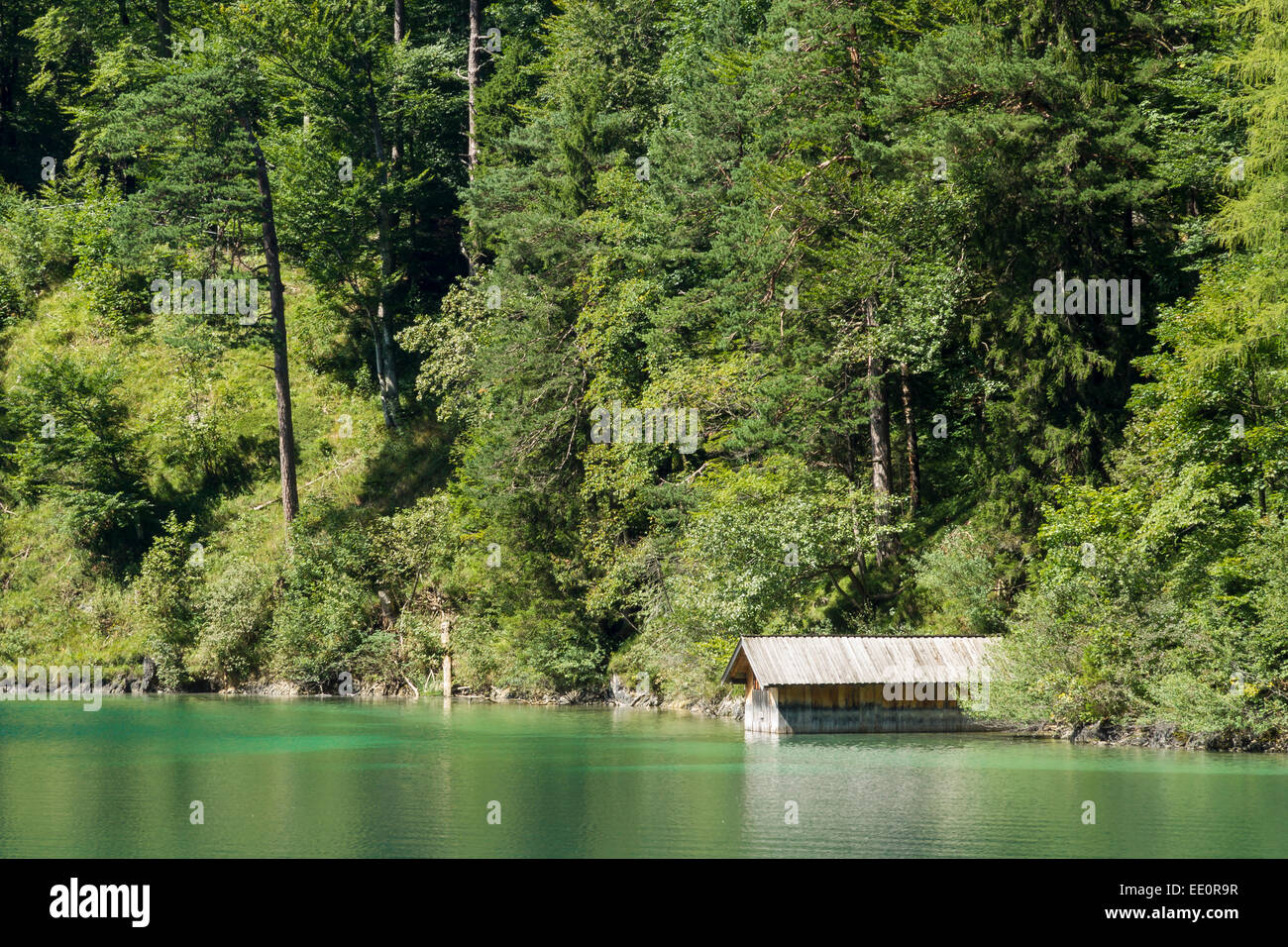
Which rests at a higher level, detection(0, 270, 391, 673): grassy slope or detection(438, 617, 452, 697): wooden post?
detection(0, 270, 391, 673): grassy slope

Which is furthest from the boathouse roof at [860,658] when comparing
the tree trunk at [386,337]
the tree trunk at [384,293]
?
the tree trunk at [384,293]

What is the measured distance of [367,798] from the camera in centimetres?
2320

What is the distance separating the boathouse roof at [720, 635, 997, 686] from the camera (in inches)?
1267

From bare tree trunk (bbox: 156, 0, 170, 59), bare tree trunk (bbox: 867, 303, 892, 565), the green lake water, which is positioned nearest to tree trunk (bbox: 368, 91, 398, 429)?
bare tree trunk (bbox: 156, 0, 170, 59)

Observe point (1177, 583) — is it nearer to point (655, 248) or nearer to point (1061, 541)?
point (1061, 541)

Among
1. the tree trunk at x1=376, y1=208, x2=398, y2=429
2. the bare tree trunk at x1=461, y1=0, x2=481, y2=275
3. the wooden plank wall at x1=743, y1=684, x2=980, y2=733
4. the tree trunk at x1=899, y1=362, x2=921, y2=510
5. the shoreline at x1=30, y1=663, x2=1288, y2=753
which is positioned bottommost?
the shoreline at x1=30, y1=663, x2=1288, y2=753

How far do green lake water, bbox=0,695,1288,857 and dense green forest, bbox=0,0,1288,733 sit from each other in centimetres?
496

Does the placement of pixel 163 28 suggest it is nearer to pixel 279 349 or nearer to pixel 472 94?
pixel 472 94

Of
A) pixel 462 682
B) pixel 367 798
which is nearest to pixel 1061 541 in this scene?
pixel 367 798

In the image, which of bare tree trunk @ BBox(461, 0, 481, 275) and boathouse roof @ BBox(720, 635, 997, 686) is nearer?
boathouse roof @ BBox(720, 635, 997, 686)

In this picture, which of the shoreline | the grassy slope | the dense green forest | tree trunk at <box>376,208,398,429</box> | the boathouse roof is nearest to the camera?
the shoreline

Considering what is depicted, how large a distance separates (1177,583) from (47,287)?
52.1 metres

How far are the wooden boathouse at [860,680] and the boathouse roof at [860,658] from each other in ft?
0.08

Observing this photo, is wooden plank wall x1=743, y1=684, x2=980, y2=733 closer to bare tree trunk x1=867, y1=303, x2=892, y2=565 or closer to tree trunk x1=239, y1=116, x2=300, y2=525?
bare tree trunk x1=867, y1=303, x2=892, y2=565
